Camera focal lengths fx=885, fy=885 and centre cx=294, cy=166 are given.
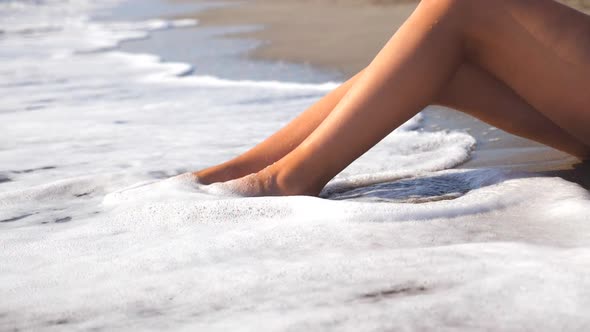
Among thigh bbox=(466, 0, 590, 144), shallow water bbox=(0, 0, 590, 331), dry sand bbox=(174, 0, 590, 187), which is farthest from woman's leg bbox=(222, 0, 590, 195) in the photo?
dry sand bbox=(174, 0, 590, 187)

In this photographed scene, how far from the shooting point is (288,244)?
69.0 inches

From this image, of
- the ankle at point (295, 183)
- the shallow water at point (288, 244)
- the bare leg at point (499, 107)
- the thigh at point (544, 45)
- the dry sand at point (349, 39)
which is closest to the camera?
the shallow water at point (288, 244)

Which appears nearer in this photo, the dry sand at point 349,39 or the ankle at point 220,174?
the ankle at point 220,174

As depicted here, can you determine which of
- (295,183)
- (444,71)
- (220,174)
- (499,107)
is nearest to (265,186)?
(295,183)

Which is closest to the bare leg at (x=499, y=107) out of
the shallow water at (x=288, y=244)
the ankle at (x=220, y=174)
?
the shallow water at (x=288, y=244)

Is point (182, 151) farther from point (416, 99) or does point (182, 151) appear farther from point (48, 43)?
point (48, 43)

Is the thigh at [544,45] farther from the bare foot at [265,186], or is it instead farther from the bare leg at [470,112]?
the bare foot at [265,186]

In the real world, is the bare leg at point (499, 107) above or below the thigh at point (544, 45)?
below

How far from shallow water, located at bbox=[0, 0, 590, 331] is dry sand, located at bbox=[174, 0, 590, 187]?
0.43ft

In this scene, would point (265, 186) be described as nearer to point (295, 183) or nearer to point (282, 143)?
point (295, 183)

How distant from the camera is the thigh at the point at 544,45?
1.92 meters

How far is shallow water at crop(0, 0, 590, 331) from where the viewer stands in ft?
4.61

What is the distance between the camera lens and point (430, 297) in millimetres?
1425

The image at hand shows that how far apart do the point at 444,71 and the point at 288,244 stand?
1.90 feet
